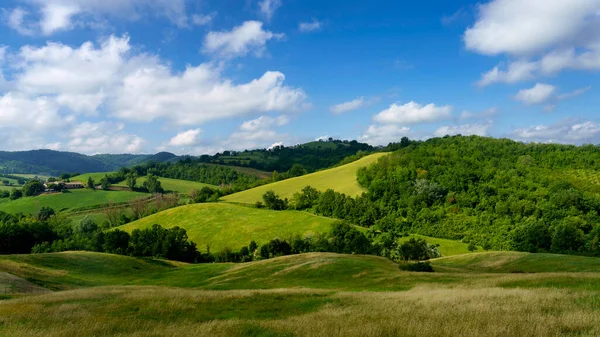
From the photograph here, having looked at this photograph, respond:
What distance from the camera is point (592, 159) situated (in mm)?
168250

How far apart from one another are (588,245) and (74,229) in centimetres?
18030

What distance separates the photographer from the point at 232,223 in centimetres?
14388

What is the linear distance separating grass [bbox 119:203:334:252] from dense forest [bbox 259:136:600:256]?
55.3 feet

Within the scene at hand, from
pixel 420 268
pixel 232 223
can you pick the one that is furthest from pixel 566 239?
pixel 232 223

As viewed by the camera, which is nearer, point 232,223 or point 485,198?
point 485,198

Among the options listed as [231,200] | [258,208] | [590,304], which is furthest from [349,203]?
[590,304]

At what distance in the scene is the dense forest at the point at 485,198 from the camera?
11744cm

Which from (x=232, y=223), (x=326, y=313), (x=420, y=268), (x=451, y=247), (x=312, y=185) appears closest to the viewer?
(x=326, y=313)

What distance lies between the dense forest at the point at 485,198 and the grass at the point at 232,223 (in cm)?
1685

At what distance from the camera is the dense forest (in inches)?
4624

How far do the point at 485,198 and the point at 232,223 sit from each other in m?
103

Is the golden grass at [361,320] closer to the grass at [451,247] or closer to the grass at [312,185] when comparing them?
the grass at [451,247]

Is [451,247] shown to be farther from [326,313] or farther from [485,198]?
[326,313]

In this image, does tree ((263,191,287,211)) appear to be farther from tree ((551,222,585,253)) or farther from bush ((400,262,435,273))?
bush ((400,262,435,273))
